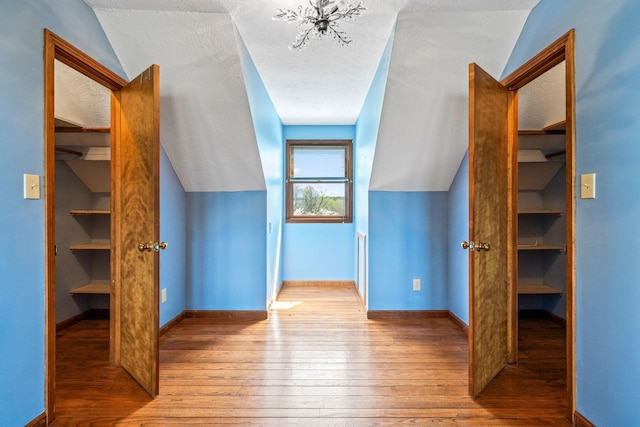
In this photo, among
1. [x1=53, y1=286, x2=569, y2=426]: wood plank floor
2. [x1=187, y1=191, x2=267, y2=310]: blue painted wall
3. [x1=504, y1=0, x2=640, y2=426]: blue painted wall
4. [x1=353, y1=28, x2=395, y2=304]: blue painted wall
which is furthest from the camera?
[x1=187, y1=191, x2=267, y2=310]: blue painted wall

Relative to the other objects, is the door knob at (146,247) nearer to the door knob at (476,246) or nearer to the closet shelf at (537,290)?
the door knob at (476,246)

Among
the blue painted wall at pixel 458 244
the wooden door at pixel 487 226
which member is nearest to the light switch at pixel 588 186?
the wooden door at pixel 487 226

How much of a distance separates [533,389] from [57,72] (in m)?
3.72

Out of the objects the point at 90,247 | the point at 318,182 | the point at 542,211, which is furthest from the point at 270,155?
the point at 542,211

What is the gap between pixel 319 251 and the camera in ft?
15.8

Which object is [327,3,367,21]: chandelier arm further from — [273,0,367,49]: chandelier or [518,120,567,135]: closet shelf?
[518,120,567,135]: closet shelf

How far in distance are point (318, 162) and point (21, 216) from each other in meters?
3.61

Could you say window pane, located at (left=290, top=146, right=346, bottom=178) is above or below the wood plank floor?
above

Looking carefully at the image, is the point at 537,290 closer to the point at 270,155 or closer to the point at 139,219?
the point at 270,155

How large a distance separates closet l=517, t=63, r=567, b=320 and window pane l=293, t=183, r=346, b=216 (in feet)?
7.21

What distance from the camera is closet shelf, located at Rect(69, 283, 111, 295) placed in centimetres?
323

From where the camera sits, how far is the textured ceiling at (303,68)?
2.13 metres

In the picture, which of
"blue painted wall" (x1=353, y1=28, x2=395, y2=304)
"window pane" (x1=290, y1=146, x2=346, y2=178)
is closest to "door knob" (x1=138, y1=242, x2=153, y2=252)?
"blue painted wall" (x1=353, y1=28, x2=395, y2=304)

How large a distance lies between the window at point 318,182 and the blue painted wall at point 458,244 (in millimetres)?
1716
